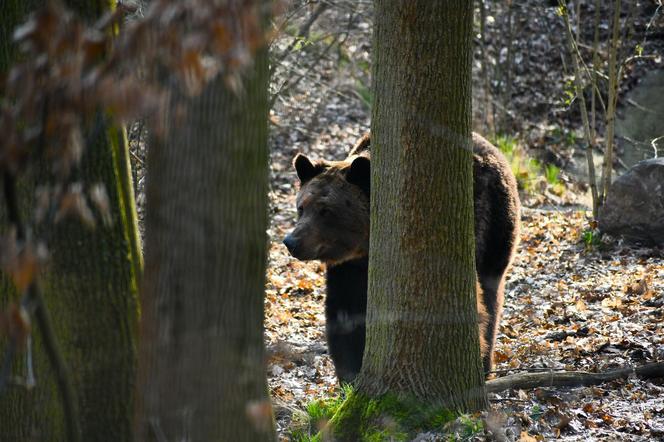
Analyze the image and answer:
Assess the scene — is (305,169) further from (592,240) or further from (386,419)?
A: (592,240)

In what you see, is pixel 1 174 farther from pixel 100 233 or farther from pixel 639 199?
pixel 639 199

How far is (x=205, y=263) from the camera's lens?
10.9 ft

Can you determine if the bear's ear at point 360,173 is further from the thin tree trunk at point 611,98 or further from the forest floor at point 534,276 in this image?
the thin tree trunk at point 611,98

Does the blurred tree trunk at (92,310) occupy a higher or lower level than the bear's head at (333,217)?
lower

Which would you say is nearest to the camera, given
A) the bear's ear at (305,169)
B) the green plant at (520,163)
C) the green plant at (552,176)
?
the bear's ear at (305,169)

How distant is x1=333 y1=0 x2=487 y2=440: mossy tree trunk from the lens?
197 inches

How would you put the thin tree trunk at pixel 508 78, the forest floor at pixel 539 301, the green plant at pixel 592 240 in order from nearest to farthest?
the forest floor at pixel 539 301
the green plant at pixel 592 240
the thin tree trunk at pixel 508 78

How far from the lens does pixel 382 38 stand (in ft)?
17.0

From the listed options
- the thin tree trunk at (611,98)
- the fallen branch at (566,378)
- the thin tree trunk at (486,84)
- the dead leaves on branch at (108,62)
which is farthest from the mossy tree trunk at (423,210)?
the thin tree trunk at (486,84)

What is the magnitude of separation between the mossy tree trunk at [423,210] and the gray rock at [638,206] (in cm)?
610

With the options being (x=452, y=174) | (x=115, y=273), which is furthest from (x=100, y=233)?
(x=452, y=174)

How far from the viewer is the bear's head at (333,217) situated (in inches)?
291

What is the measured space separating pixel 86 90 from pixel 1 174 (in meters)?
0.55

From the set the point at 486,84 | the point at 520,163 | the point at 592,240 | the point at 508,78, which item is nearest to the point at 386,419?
the point at 592,240
